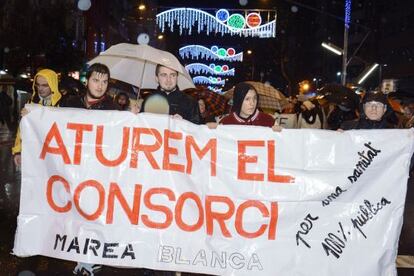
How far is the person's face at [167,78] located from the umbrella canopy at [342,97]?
7378mm

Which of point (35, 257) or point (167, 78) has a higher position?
point (167, 78)

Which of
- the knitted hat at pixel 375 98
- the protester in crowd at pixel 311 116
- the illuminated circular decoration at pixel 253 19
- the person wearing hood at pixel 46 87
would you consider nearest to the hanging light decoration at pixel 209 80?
the illuminated circular decoration at pixel 253 19

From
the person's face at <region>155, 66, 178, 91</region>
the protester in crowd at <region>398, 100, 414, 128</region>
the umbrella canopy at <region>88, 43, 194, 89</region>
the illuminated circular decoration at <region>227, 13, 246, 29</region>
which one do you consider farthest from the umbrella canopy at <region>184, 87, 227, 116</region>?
the illuminated circular decoration at <region>227, 13, 246, 29</region>

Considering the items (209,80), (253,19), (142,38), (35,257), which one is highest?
(142,38)

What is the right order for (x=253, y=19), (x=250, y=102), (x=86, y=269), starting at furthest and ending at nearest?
1. (x=253, y=19)
2. (x=250, y=102)
3. (x=86, y=269)

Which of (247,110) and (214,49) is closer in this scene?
(247,110)

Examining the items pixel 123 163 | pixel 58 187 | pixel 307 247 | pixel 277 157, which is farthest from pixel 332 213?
pixel 58 187

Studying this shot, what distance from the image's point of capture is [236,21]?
32938mm

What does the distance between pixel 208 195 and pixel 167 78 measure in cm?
122

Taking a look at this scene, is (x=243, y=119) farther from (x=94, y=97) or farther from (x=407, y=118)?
(x=407, y=118)

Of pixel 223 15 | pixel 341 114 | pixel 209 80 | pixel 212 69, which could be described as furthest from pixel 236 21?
pixel 209 80

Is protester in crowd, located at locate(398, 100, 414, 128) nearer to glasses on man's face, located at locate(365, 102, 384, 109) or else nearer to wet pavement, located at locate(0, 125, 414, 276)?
wet pavement, located at locate(0, 125, 414, 276)

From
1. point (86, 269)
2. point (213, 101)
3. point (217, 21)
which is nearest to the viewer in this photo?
point (86, 269)

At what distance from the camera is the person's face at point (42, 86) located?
5105 mm
